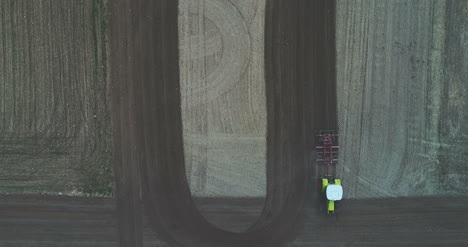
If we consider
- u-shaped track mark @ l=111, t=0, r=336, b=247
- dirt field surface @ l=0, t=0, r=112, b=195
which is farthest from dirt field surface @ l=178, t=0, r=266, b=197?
dirt field surface @ l=0, t=0, r=112, b=195

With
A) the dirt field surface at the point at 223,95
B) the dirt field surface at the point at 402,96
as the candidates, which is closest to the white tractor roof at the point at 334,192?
the dirt field surface at the point at 402,96

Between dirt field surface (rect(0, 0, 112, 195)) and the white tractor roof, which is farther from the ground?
dirt field surface (rect(0, 0, 112, 195))

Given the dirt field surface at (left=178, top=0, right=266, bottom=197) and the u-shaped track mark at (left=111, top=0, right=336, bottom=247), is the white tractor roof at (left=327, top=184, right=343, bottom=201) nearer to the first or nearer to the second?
the u-shaped track mark at (left=111, top=0, right=336, bottom=247)

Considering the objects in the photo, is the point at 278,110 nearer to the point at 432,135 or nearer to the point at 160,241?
the point at 432,135

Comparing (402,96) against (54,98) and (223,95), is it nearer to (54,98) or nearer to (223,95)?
(223,95)

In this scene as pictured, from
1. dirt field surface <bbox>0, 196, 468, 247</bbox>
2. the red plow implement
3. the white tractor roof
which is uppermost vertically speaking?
the red plow implement

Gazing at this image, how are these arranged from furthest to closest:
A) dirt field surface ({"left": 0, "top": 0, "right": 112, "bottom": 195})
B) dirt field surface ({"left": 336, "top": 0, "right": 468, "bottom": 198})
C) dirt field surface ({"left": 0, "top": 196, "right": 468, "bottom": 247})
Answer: dirt field surface ({"left": 0, "top": 196, "right": 468, "bottom": 247}), dirt field surface ({"left": 336, "top": 0, "right": 468, "bottom": 198}), dirt field surface ({"left": 0, "top": 0, "right": 112, "bottom": 195})

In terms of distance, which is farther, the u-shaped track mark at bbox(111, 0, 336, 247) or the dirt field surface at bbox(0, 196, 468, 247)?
the dirt field surface at bbox(0, 196, 468, 247)
